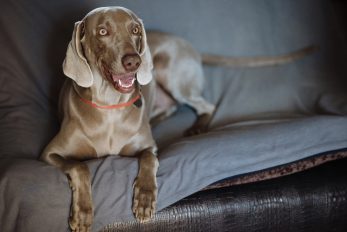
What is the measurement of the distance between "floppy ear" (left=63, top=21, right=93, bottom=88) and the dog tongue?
0.41ft

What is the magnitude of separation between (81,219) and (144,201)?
251 mm

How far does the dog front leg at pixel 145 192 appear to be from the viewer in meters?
1.74

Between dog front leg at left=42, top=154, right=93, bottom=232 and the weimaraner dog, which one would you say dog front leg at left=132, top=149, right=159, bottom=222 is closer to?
the weimaraner dog

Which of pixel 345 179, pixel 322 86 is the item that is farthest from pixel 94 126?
pixel 322 86

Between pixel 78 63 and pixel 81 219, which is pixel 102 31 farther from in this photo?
pixel 81 219

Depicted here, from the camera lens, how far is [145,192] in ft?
5.75

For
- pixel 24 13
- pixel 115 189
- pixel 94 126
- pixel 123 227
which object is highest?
pixel 24 13

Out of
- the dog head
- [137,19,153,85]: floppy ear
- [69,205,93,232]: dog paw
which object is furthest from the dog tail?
[69,205,93,232]: dog paw

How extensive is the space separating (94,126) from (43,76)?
0.71m

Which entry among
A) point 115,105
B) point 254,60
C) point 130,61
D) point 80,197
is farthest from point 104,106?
point 254,60

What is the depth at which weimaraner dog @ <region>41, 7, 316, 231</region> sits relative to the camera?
5.75ft

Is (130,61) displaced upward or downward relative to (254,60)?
downward

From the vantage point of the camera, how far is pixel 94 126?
200cm

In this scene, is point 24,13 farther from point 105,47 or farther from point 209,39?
point 209,39
